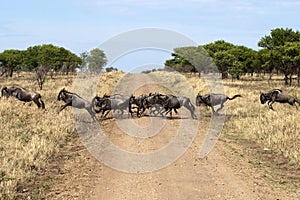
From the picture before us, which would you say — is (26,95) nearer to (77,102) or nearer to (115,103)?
(77,102)

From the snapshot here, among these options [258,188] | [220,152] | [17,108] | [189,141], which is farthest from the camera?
[17,108]

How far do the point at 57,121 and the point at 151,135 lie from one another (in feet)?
14.3

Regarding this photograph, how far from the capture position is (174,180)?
921cm

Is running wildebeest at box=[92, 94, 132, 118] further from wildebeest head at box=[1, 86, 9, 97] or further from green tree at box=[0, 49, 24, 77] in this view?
green tree at box=[0, 49, 24, 77]

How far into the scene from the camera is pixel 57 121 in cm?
1686

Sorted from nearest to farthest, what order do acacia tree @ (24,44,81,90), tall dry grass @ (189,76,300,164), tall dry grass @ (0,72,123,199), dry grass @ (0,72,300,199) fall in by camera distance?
tall dry grass @ (0,72,123,199), dry grass @ (0,72,300,199), tall dry grass @ (189,76,300,164), acacia tree @ (24,44,81,90)

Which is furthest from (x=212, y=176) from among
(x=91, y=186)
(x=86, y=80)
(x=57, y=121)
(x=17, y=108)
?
(x=86, y=80)

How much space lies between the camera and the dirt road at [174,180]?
823 cm

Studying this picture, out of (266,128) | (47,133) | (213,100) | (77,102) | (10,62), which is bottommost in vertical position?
(266,128)

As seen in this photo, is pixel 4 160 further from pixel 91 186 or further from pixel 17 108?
pixel 17 108

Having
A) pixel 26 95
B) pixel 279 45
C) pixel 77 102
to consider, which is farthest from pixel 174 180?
pixel 279 45

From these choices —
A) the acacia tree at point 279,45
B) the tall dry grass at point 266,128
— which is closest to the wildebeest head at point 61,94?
the tall dry grass at point 266,128

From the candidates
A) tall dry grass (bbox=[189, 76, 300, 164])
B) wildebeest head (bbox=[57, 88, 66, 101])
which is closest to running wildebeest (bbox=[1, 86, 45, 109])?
wildebeest head (bbox=[57, 88, 66, 101])

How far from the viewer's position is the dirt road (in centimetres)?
823
